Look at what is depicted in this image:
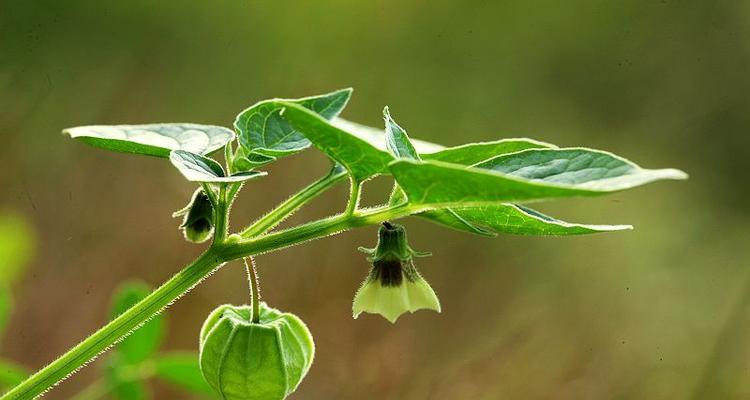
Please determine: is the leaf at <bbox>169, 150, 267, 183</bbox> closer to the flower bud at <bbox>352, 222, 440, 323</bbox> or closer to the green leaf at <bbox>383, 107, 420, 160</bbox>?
the green leaf at <bbox>383, 107, 420, 160</bbox>

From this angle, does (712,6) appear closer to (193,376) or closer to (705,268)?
(705,268)

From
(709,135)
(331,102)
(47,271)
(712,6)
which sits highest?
(712,6)

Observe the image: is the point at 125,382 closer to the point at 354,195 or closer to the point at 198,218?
the point at 198,218

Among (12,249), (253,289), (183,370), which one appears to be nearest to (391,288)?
(253,289)

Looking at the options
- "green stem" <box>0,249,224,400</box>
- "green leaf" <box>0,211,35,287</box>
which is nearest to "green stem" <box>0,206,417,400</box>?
"green stem" <box>0,249,224,400</box>

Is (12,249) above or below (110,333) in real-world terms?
above

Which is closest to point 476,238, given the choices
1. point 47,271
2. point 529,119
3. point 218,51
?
point 529,119
